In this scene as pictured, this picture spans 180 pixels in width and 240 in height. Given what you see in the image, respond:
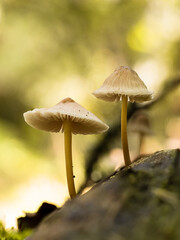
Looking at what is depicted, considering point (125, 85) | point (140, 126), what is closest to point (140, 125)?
point (140, 126)

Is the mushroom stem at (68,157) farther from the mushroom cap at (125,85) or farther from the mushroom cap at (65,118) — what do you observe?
the mushroom cap at (125,85)

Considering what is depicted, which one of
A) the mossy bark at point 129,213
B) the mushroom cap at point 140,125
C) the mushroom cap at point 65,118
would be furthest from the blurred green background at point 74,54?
the mossy bark at point 129,213

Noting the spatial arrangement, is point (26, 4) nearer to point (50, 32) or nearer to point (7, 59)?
point (50, 32)

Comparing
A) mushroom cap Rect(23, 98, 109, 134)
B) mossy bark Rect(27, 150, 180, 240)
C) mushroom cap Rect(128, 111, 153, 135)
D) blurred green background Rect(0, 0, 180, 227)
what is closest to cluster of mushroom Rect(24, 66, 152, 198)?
mushroom cap Rect(23, 98, 109, 134)

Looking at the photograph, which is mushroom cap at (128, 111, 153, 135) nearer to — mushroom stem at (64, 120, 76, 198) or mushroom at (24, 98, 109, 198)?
mushroom at (24, 98, 109, 198)

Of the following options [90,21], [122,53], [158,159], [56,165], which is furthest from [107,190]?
[90,21]

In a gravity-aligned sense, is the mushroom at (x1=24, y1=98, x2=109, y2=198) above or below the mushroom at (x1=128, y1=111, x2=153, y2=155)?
above
